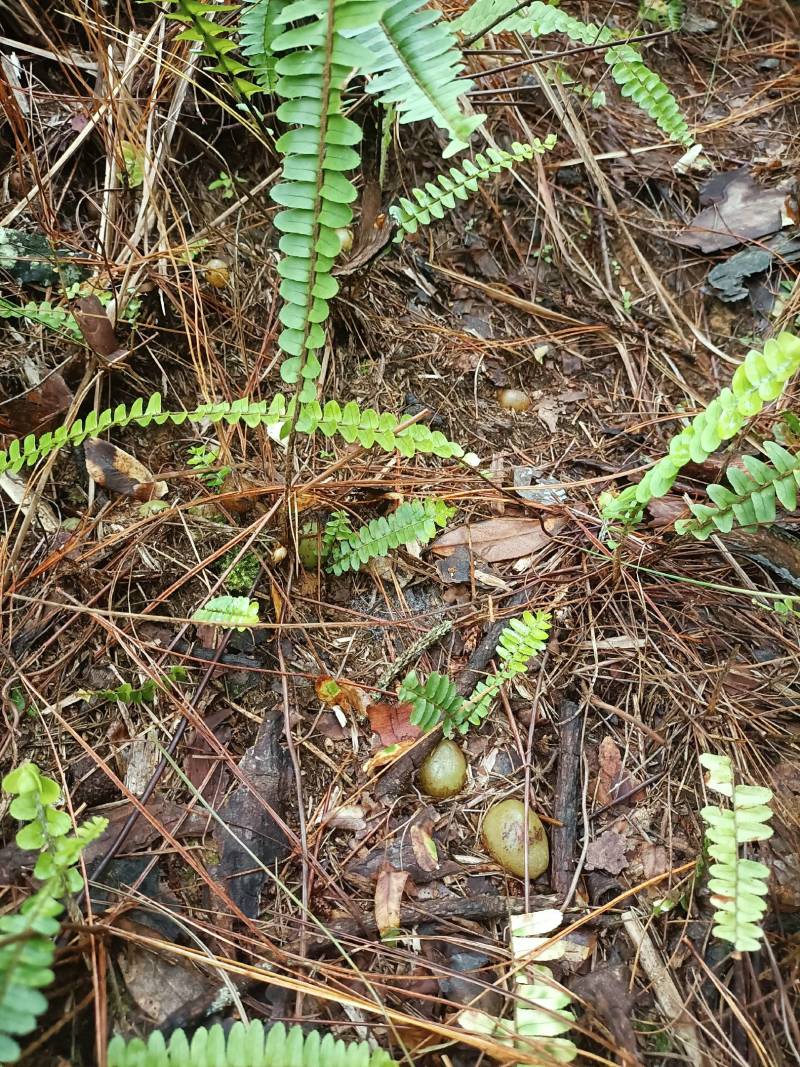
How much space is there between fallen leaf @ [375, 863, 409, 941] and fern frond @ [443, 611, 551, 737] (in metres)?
0.38

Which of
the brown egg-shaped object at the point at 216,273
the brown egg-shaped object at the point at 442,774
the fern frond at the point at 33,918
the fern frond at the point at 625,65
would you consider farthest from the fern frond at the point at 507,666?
the fern frond at the point at 625,65

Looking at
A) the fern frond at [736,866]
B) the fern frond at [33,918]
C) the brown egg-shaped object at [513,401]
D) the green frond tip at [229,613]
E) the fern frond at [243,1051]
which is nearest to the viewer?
the fern frond at [33,918]

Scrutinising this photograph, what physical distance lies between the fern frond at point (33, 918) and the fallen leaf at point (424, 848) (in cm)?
78

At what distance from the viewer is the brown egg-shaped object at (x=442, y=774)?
1854mm

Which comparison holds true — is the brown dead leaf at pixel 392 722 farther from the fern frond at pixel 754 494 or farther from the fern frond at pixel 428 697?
the fern frond at pixel 754 494

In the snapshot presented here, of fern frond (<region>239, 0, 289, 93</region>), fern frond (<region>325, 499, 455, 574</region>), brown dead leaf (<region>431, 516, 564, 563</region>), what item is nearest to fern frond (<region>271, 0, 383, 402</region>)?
fern frond (<region>325, 499, 455, 574</region>)

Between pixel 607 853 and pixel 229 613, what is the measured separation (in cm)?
118

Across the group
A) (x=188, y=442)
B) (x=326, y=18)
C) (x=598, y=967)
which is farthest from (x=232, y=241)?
(x=598, y=967)

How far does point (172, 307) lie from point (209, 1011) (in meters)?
2.12

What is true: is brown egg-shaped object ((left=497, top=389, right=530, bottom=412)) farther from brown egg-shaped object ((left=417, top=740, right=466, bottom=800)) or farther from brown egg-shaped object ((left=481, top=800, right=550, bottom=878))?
brown egg-shaped object ((left=481, top=800, right=550, bottom=878))

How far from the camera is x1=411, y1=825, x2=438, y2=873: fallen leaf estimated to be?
1.73 meters

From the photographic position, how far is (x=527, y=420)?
2.64 m

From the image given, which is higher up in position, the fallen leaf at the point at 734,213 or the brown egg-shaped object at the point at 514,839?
the fallen leaf at the point at 734,213

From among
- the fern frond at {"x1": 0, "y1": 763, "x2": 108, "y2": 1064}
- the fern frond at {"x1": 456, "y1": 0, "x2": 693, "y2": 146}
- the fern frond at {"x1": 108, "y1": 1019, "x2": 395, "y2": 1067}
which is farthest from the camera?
the fern frond at {"x1": 456, "y1": 0, "x2": 693, "y2": 146}
